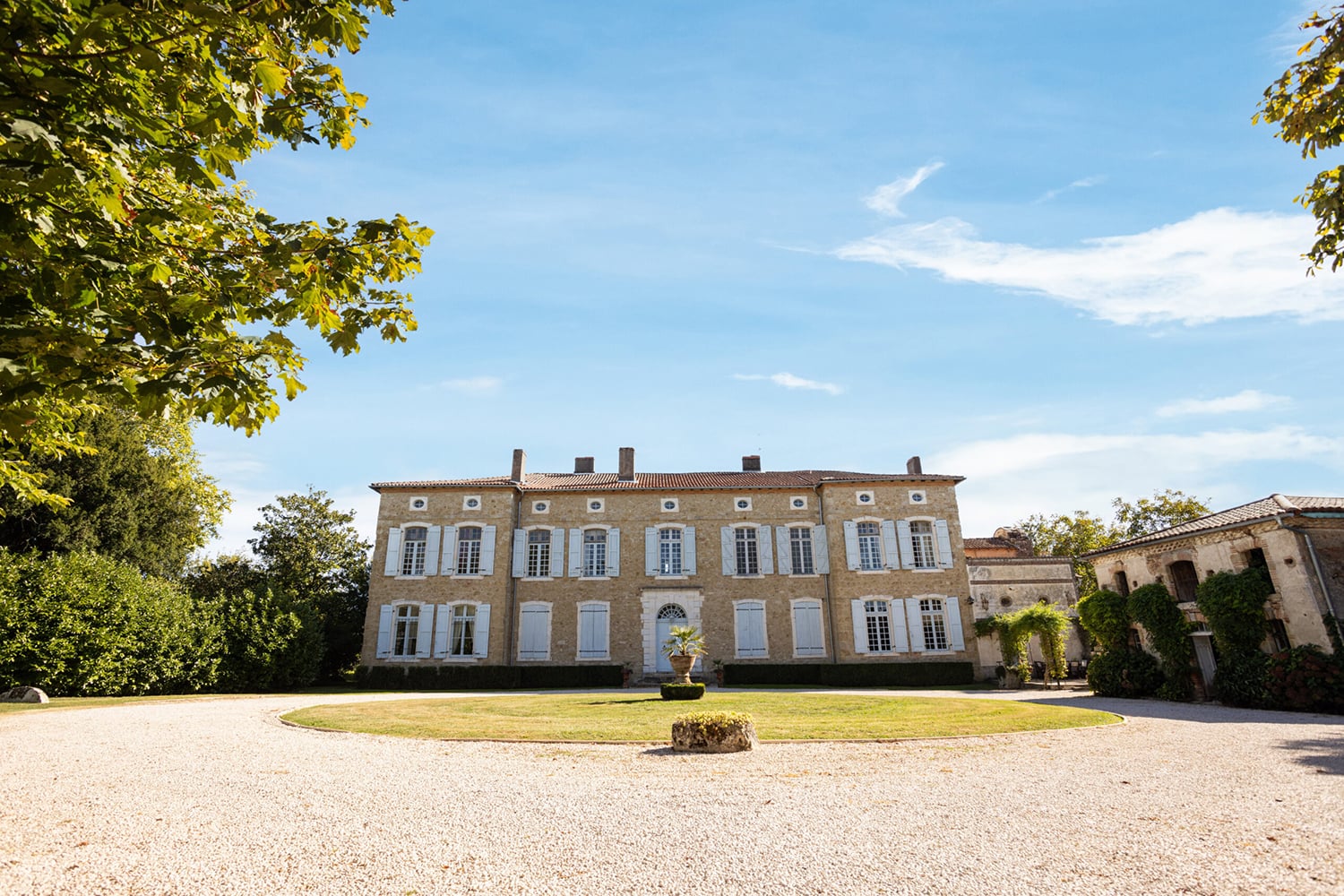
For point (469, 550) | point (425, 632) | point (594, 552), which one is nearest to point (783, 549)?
point (594, 552)

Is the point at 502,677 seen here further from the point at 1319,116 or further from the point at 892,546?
the point at 1319,116

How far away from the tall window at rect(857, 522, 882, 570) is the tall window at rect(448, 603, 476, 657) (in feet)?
41.4

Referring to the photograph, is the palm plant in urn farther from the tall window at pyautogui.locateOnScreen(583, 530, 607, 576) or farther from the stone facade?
the tall window at pyautogui.locateOnScreen(583, 530, 607, 576)

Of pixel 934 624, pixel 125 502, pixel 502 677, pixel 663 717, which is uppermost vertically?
pixel 125 502

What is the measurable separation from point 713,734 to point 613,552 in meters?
15.3

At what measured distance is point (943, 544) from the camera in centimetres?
2297

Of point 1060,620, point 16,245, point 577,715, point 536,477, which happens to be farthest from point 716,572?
point 16,245

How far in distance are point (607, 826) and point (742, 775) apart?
2.04 metres

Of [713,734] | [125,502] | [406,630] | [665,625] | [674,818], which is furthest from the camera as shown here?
[665,625]

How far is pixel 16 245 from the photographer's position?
10.4 feet

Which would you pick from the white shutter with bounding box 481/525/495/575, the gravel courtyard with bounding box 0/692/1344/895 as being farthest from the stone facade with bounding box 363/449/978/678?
the gravel courtyard with bounding box 0/692/1344/895

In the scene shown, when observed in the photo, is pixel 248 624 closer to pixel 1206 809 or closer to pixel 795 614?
pixel 795 614

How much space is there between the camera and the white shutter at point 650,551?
22875mm

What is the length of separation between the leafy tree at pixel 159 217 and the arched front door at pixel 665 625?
19.2 m
